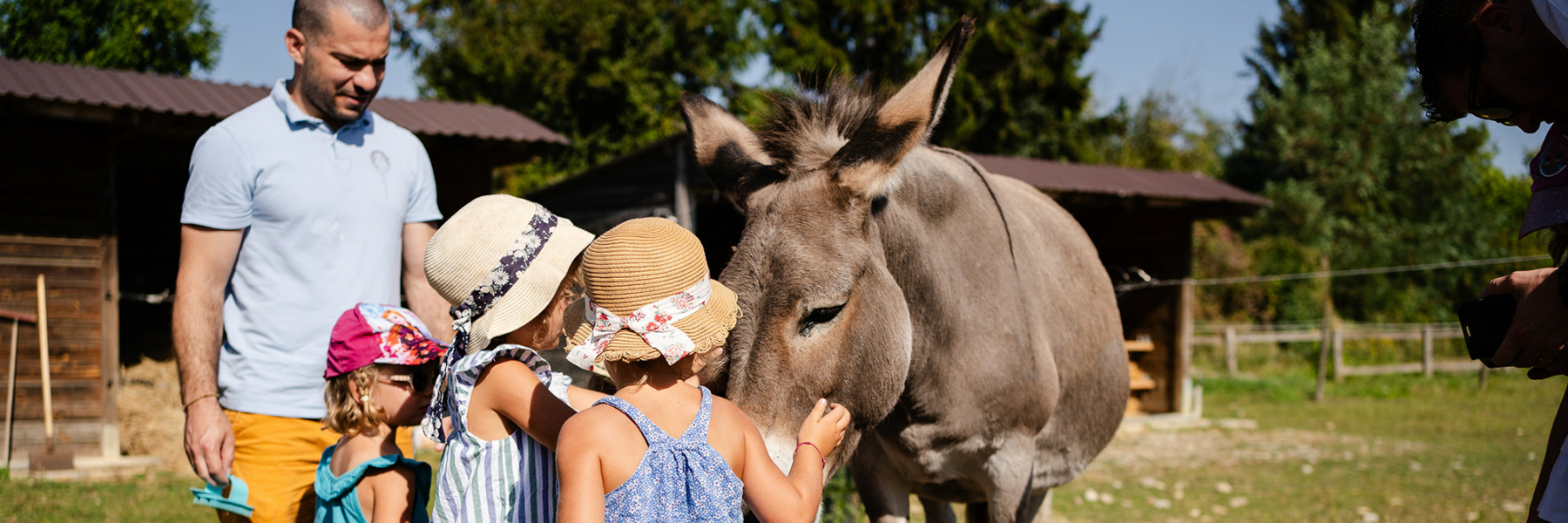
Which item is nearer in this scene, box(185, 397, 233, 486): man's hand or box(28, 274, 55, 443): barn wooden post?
box(185, 397, 233, 486): man's hand

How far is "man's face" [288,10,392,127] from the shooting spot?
2.53 metres

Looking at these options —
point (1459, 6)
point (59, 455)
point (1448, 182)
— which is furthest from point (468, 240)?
point (1448, 182)

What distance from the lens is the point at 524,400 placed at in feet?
5.89

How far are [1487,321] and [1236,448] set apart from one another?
9.47m

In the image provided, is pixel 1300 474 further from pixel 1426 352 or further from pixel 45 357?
pixel 1426 352

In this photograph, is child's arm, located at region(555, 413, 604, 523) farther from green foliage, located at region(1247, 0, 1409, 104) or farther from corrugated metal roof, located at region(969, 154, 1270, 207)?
green foliage, located at region(1247, 0, 1409, 104)

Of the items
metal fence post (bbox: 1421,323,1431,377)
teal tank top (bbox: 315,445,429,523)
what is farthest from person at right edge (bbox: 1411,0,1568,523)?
metal fence post (bbox: 1421,323,1431,377)

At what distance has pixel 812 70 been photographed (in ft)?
9.49

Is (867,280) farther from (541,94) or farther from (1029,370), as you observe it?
(541,94)

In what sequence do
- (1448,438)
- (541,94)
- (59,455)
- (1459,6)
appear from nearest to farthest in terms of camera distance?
(1459,6) → (59,455) → (1448,438) → (541,94)

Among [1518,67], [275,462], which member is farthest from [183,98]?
[1518,67]

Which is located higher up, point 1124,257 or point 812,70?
point 812,70

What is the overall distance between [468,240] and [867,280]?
36.2 inches

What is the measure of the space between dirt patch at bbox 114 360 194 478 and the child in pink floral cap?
7.04m
